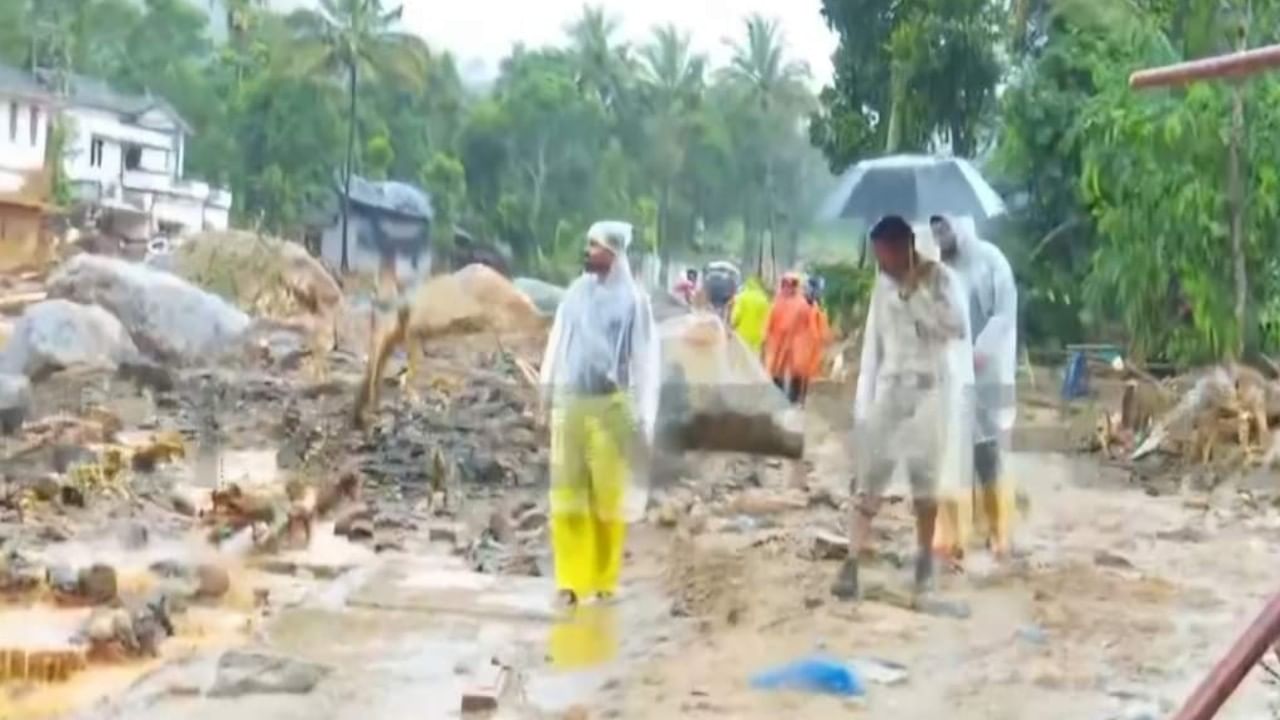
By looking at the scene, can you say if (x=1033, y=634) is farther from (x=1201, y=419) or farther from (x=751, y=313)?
(x=1201, y=419)

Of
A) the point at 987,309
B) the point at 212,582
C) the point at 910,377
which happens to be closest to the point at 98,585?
the point at 212,582

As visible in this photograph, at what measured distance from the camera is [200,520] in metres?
5.84

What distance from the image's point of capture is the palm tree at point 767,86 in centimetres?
519

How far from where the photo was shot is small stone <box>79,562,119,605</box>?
183 inches

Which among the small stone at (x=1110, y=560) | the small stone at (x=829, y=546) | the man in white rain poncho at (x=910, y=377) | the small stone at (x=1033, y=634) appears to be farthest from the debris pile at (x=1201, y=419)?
the small stone at (x=1033, y=634)

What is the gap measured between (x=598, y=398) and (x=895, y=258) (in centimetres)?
73

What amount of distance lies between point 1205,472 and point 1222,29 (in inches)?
67.2

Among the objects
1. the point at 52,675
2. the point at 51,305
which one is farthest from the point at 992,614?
the point at 51,305

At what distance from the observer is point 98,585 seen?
4.73 m

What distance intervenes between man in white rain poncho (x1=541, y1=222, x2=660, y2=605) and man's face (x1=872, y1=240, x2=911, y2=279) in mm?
540

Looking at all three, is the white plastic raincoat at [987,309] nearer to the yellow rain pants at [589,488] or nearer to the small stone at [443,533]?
the yellow rain pants at [589,488]

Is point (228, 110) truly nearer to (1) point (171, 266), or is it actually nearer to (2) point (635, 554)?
(1) point (171, 266)

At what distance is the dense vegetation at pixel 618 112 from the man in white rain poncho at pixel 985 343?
31 cm

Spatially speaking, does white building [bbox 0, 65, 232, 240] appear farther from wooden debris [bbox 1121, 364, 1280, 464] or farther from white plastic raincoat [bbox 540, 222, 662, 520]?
wooden debris [bbox 1121, 364, 1280, 464]
